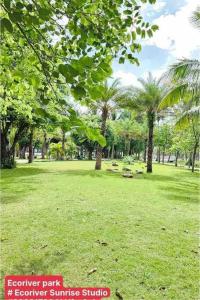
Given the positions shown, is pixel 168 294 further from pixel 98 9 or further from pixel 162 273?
pixel 98 9

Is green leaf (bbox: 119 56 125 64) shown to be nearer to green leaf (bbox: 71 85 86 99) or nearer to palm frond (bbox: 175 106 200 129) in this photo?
green leaf (bbox: 71 85 86 99)

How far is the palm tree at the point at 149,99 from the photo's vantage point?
23.2 metres

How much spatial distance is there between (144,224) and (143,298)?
3.07 metres

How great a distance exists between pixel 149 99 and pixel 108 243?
19.5m

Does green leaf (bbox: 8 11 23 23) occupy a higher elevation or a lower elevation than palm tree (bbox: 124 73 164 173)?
lower

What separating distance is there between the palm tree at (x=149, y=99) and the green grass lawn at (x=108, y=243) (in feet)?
48.0

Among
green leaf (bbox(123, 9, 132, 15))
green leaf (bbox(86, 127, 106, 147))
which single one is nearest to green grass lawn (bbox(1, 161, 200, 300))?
green leaf (bbox(86, 127, 106, 147))

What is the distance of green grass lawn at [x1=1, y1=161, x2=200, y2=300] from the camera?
151 inches

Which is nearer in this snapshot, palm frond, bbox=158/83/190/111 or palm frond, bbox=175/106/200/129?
palm frond, bbox=158/83/190/111

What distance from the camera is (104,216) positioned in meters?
7.03

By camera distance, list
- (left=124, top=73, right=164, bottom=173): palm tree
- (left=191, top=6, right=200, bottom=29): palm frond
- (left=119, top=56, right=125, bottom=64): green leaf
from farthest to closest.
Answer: (left=124, top=73, right=164, bottom=173): palm tree → (left=191, top=6, right=200, bottom=29): palm frond → (left=119, top=56, right=125, bottom=64): green leaf

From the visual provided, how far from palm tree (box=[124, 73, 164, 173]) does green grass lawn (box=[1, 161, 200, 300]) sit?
48.0 ft

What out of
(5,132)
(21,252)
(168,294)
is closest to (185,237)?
(168,294)

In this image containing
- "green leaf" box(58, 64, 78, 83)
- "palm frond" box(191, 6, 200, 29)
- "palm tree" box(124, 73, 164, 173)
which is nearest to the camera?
"green leaf" box(58, 64, 78, 83)
